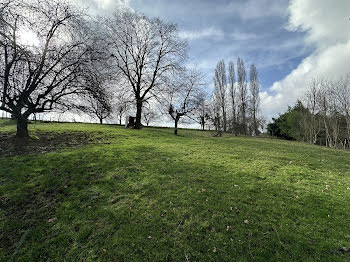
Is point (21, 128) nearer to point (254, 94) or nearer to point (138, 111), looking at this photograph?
point (138, 111)

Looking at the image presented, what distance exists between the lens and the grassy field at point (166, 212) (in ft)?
10.3

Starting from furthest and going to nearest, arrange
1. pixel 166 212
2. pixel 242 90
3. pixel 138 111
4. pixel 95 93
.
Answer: pixel 242 90 < pixel 138 111 < pixel 95 93 < pixel 166 212

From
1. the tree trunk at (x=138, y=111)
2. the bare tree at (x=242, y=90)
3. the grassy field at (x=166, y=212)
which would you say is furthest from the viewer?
the bare tree at (x=242, y=90)

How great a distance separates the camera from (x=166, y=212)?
4.14 metres

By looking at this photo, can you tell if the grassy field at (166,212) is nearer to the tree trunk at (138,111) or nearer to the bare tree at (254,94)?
the tree trunk at (138,111)

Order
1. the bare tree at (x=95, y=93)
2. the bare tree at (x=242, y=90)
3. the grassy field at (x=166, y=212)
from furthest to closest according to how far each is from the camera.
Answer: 1. the bare tree at (x=242, y=90)
2. the bare tree at (x=95, y=93)
3. the grassy field at (x=166, y=212)

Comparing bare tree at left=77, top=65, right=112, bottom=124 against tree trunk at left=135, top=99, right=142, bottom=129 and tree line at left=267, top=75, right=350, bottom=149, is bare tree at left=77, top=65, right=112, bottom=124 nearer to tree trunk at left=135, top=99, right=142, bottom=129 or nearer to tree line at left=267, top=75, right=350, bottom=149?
tree trunk at left=135, top=99, right=142, bottom=129

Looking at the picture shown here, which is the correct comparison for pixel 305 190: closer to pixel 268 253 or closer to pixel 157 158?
pixel 268 253

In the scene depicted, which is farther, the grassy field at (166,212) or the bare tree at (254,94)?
the bare tree at (254,94)

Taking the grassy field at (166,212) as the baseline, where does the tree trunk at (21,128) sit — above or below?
above

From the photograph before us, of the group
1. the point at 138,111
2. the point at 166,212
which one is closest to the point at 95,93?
the point at 166,212

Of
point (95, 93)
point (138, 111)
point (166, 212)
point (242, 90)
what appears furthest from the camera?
point (242, 90)

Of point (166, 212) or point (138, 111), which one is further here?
point (138, 111)

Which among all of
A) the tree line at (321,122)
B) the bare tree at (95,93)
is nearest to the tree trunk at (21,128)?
the bare tree at (95,93)
